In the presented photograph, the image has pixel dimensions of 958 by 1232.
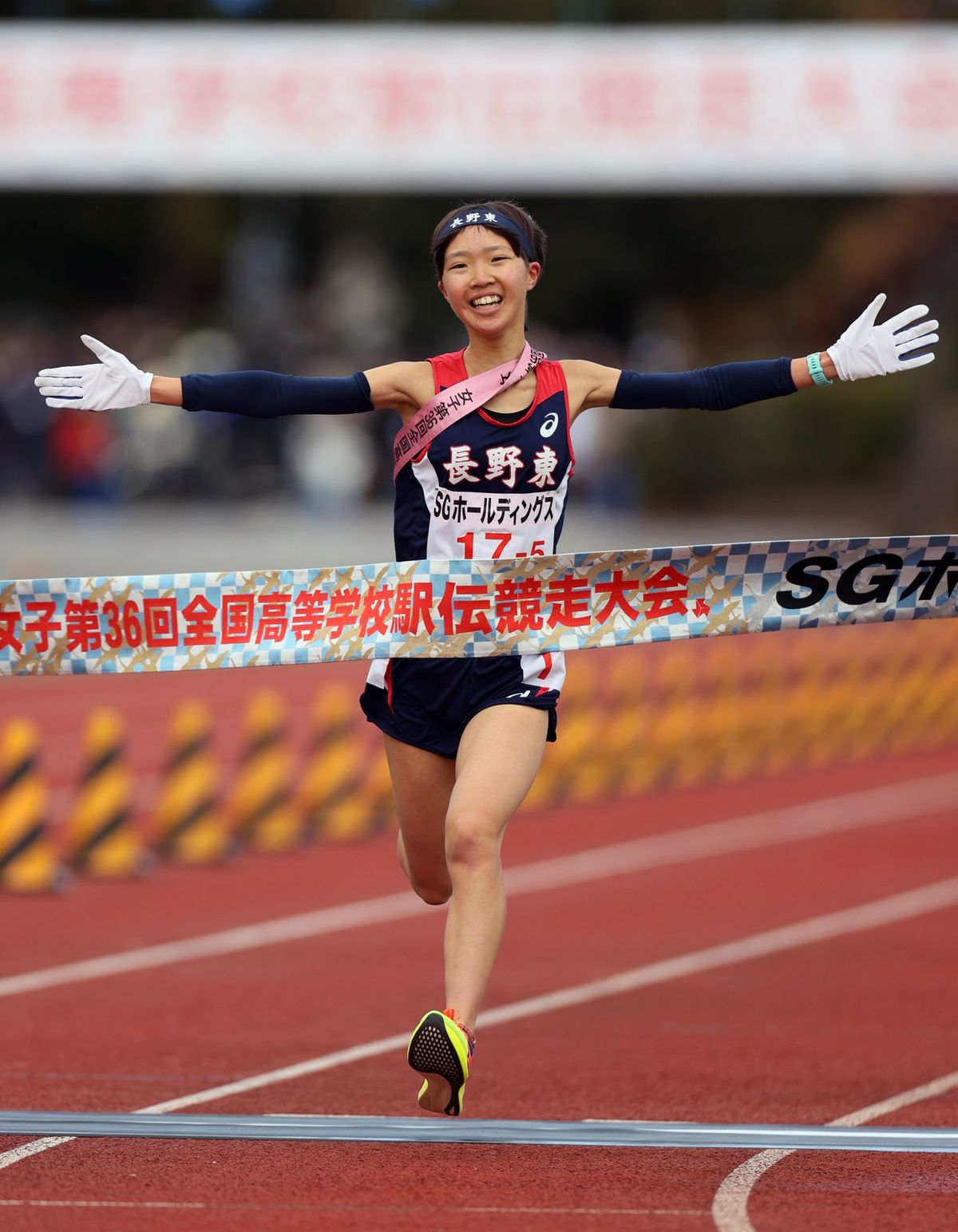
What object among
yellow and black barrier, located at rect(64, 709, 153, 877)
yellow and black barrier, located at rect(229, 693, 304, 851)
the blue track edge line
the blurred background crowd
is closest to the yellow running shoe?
the blue track edge line

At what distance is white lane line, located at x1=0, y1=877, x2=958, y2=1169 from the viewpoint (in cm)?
755

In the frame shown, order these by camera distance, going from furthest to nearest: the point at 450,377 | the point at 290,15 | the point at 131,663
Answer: the point at 290,15
the point at 131,663
the point at 450,377

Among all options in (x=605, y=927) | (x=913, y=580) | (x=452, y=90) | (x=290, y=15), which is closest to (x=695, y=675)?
(x=452, y=90)

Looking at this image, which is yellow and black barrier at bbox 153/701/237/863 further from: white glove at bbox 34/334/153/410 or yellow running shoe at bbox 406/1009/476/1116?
yellow running shoe at bbox 406/1009/476/1116

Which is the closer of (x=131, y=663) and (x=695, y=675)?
(x=131, y=663)

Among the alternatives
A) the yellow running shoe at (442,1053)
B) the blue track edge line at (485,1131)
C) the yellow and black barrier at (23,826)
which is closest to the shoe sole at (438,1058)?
the yellow running shoe at (442,1053)

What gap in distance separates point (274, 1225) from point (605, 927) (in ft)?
21.8

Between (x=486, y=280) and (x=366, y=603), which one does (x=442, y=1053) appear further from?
(x=486, y=280)

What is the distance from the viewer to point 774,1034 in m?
8.98

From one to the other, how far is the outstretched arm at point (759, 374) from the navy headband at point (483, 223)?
1.37 ft

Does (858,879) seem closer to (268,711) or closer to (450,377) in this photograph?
(268,711)

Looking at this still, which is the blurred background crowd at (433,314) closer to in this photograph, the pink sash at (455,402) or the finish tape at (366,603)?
the finish tape at (366,603)

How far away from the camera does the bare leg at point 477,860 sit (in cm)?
611

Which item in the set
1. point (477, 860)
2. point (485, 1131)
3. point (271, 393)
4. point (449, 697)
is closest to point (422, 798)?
point (449, 697)
